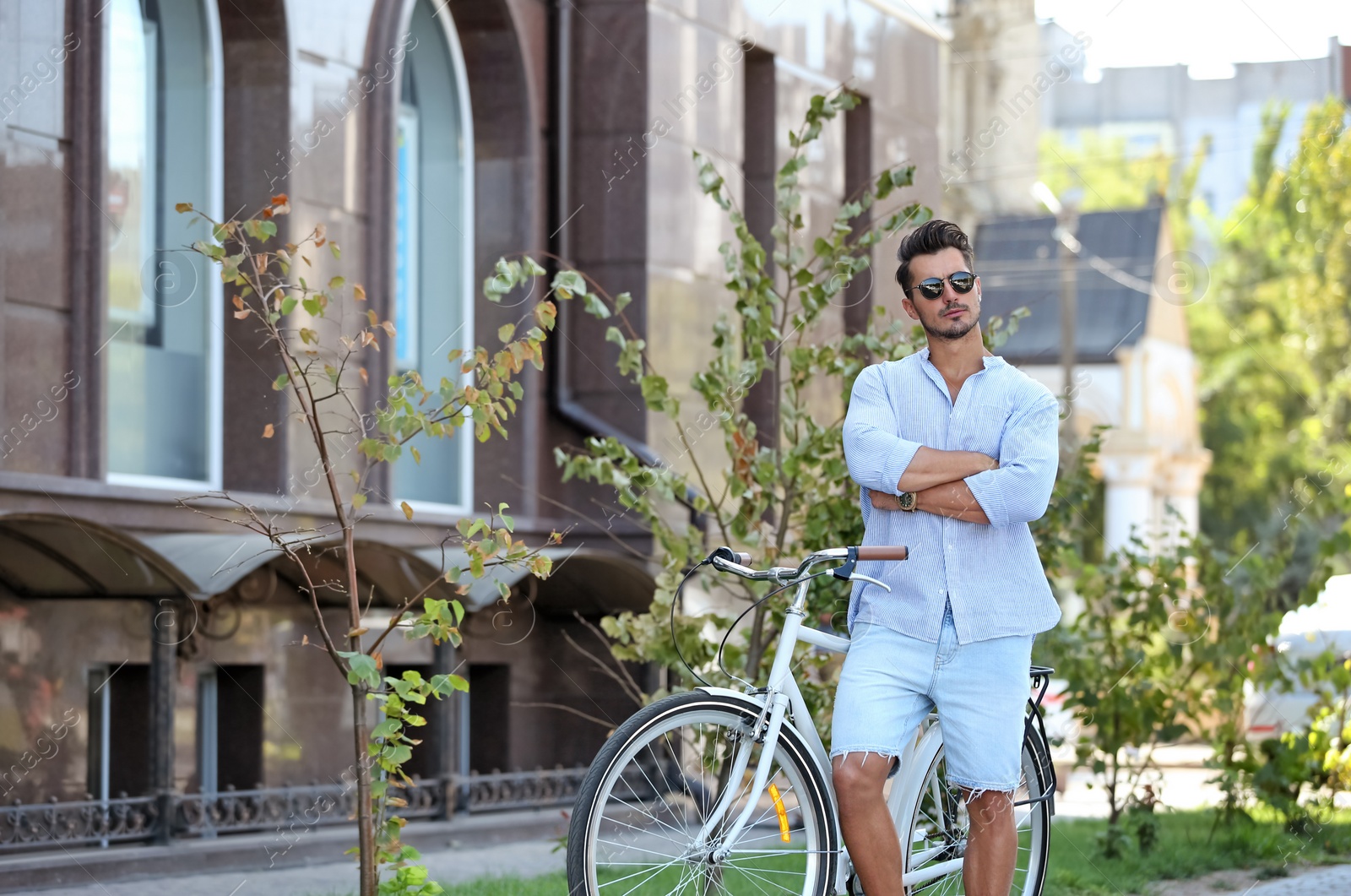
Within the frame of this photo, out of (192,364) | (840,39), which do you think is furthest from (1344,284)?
(192,364)

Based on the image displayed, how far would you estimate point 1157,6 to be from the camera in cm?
4756

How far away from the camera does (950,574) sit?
15.3ft

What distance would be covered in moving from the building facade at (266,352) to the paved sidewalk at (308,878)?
52 cm

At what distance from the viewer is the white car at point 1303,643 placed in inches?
368

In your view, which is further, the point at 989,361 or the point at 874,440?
the point at 989,361

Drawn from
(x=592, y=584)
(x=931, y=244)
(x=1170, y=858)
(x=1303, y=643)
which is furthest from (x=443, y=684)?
(x=1303, y=643)

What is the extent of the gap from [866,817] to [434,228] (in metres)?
8.41

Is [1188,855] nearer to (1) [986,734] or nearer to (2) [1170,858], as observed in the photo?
(2) [1170,858]

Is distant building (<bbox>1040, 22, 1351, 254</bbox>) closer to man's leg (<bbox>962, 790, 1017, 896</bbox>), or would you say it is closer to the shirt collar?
the shirt collar

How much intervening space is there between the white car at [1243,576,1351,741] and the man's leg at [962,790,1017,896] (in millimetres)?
4697

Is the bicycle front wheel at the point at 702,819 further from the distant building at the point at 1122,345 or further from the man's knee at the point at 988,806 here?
the distant building at the point at 1122,345

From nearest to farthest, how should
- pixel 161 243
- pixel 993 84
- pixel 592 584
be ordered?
pixel 161 243, pixel 592 584, pixel 993 84

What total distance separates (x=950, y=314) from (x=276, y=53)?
671cm

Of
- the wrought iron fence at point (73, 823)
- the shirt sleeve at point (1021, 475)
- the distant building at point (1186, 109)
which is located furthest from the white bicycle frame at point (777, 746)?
the distant building at point (1186, 109)
